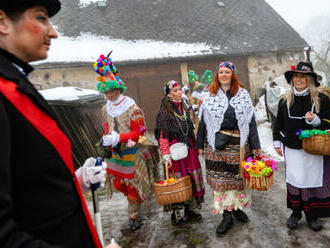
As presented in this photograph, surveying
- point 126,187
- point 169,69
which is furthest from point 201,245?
point 169,69

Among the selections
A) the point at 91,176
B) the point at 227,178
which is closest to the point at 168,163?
the point at 227,178

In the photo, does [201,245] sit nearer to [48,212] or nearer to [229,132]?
[229,132]

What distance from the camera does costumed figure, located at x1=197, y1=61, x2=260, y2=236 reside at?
9.84 feet

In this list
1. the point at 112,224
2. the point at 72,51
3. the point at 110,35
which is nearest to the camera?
the point at 112,224

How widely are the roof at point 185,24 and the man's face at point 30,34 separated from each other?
11.7 meters

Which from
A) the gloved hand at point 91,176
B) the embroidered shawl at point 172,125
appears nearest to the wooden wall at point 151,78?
the embroidered shawl at point 172,125

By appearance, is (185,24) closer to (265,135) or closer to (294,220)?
(265,135)

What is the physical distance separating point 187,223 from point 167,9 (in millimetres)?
13079

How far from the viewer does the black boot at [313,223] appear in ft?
9.68

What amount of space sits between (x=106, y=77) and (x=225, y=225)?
235 centimetres

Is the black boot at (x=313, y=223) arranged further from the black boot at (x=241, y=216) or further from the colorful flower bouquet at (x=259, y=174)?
the colorful flower bouquet at (x=259, y=174)

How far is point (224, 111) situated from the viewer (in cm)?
299

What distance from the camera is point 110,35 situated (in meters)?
12.6

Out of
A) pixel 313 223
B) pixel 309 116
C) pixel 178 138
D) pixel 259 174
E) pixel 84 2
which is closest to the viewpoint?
pixel 259 174
